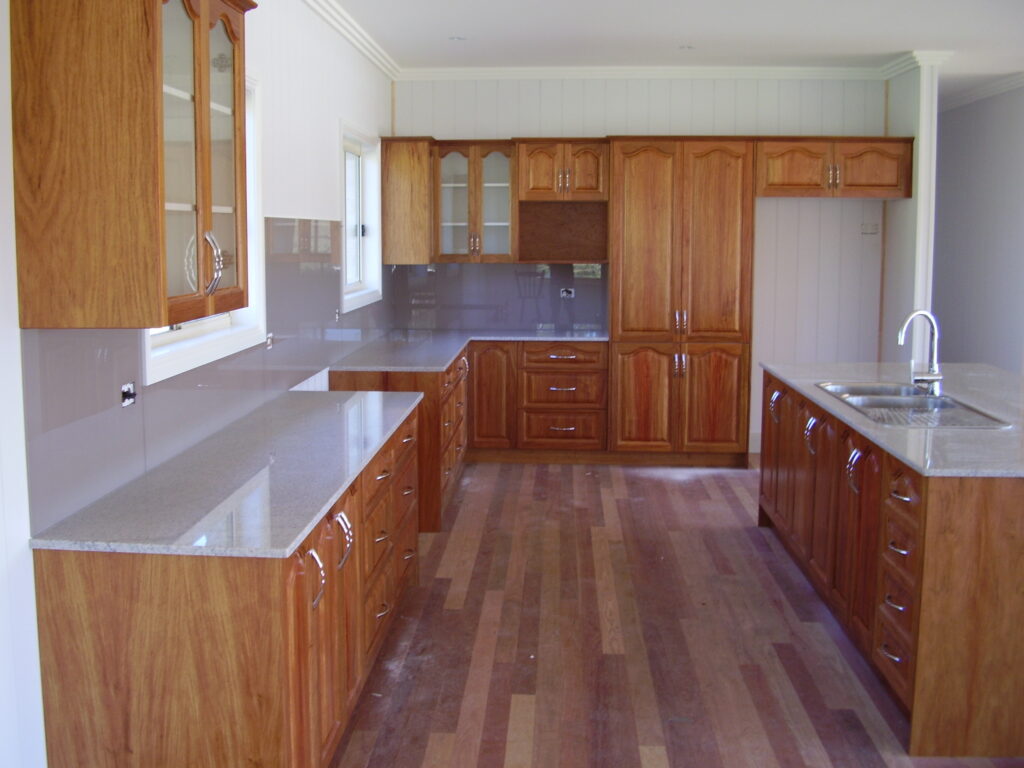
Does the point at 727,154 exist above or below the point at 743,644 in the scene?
above

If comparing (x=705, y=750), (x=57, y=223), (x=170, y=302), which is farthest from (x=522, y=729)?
(x=57, y=223)

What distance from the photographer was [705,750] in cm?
292

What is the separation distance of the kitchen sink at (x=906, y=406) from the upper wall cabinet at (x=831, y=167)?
228 cm

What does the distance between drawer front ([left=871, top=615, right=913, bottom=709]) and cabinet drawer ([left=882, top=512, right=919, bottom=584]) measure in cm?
20

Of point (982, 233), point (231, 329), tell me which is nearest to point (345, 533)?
point (231, 329)

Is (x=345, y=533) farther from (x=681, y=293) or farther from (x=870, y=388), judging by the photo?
(x=681, y=293)

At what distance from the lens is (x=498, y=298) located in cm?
686

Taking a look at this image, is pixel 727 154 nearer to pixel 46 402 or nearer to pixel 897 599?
pixel 897 599

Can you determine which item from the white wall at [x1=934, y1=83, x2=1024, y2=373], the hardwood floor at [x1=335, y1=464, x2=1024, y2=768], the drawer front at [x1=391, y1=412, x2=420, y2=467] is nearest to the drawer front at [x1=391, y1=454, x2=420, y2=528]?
the drawer front at [x1=391, y1=412, x2=420, y2=467]

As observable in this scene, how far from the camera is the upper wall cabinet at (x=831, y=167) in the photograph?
6242 millimetres

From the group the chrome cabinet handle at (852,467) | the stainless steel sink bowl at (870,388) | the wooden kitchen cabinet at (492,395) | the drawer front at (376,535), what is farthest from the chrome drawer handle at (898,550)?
the wooden kitchen cabinet at (492,395)

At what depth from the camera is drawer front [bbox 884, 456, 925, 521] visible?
2.85m

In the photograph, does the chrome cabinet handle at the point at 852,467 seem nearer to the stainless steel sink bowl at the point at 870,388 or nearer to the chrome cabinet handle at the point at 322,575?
the stainless steel sink bowl at the point at 870,388

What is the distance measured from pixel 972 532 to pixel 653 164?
3896 mm
